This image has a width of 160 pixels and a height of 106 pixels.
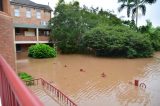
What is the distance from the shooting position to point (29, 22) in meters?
35.1

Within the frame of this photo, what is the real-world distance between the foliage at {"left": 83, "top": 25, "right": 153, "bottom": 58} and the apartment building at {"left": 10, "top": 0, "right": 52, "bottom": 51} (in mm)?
8207

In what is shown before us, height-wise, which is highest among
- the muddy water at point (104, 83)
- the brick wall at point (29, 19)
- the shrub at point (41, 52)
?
the brick wall at point (29, 19)

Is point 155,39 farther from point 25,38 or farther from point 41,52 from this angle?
point 25,38

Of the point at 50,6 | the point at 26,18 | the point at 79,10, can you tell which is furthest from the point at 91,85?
the point at 50,6

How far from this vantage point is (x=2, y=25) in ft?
30.1

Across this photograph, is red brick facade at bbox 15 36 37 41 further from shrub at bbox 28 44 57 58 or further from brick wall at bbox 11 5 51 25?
shrub at bbox 28 44 57 58

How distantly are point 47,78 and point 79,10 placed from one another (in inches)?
708

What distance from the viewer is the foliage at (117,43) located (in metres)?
30.2

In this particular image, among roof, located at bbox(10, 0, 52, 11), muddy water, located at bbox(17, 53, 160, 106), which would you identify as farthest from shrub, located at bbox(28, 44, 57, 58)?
roof, located at bbox(10, 0, 52, 11)

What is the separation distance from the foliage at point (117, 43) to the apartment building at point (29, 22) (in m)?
8.21

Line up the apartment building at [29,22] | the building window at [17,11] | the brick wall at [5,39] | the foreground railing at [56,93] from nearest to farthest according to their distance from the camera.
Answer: the brick wall at [5,39] → the foreground railing at [56,93] → the apartment building at [29,22] → the building window at [17,11]

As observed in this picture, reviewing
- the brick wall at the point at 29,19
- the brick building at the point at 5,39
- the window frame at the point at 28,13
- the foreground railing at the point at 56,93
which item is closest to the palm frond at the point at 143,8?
the brick wall at the point at 29,19

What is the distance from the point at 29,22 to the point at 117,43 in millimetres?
14071

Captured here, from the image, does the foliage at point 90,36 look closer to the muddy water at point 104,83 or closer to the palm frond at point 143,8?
the muddy water at point 104,83
